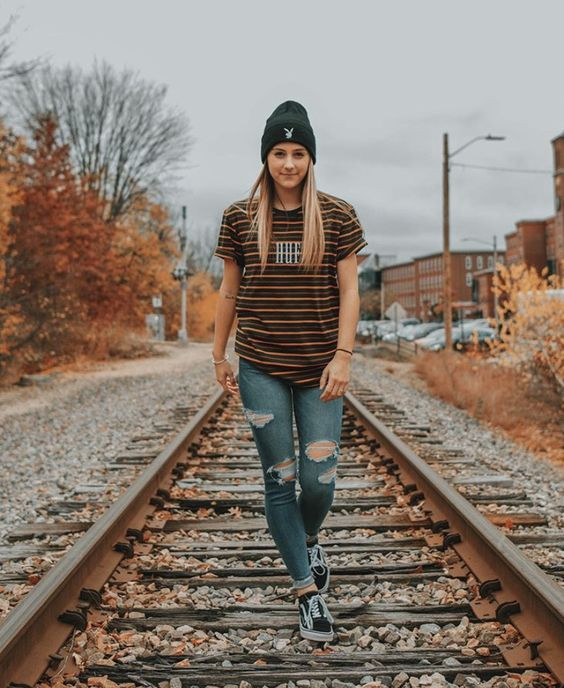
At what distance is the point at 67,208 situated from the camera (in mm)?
17375

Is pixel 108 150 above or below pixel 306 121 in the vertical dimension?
above

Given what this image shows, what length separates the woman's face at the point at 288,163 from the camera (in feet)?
9.55

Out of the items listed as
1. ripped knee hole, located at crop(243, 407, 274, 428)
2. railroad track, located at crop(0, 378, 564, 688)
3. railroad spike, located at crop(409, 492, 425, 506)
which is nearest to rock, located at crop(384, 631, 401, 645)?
railroad track, located at crop(0, 378, 564, 688)

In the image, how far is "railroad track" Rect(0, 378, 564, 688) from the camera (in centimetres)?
275

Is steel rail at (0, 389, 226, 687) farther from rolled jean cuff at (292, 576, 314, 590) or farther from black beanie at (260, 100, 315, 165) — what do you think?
black beanie at (260, 100, 315, 165)

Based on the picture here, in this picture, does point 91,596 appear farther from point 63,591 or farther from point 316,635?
point 316,635

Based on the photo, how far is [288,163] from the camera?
2.90 metres

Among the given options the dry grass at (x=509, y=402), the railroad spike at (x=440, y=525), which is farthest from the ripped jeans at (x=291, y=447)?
the dry grass at (x=509, y=402)

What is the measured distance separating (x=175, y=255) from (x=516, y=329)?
90.3 ft

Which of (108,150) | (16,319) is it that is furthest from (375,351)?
(16,319)

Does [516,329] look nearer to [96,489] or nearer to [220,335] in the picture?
[96,489]

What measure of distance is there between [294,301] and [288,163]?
51 centimetres

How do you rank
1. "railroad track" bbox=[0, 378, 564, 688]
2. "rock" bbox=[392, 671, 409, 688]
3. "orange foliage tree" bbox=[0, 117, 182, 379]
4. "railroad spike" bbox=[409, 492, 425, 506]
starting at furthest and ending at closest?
"orange foliage tree" bbox=[0, 117, 182, 379]
"railroad spike" bbox=[409, 492, 425, 506]
"railroad track" bbox=[0, 378, 564, 688]
"rock" bbox=[392, 671, 409, 688]

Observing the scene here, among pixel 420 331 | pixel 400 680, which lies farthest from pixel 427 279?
pixel 400 680
